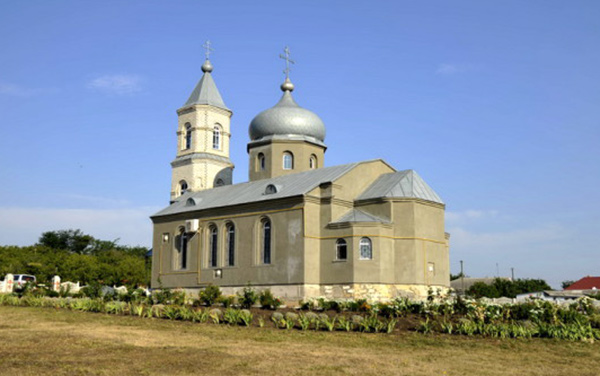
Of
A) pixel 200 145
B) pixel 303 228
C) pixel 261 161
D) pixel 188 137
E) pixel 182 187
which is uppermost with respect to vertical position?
pixel 188 137

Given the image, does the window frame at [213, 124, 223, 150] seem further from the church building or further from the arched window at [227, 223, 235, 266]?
the arched window at [227, 223, 235, 266]

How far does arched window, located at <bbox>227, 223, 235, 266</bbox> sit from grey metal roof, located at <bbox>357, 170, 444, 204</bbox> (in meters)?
7.40

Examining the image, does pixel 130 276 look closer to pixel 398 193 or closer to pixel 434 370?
pixel 398 193

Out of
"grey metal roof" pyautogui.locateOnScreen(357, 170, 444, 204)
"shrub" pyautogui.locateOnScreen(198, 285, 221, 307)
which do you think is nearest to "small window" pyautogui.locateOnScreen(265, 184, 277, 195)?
"grey metal roof" pyautogui.locateOnScreen(357, 170, 444, 204)

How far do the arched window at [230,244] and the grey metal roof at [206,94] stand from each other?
41.7 feet

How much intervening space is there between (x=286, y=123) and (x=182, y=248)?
32.9 ft

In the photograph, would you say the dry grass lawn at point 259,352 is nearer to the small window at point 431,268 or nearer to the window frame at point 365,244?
the window frame at point 365,244

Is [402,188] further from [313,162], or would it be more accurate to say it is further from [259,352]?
[259,352]

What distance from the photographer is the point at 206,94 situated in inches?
1714

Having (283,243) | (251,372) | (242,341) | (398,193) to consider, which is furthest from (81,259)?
(251,372)

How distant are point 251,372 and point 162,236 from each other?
28.3m

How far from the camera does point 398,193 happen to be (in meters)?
30.1

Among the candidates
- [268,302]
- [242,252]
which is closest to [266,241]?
[242,252]

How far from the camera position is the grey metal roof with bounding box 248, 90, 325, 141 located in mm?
37562
